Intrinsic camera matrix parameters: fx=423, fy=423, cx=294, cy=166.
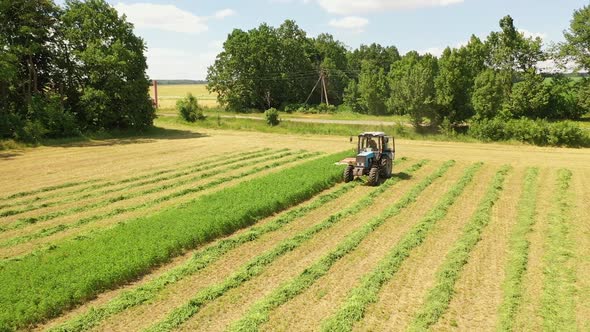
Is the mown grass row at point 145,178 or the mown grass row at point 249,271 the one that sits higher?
the mown grass row at point 145,178

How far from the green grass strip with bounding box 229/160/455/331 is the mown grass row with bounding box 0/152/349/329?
349 cm

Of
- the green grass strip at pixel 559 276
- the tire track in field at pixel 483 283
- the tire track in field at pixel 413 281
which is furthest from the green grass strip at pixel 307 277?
the green grass strip at pixel 559 276

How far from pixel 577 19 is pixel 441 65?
62.0 feet

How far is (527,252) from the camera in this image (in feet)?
37.8

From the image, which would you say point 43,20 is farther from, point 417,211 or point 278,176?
point 417,211

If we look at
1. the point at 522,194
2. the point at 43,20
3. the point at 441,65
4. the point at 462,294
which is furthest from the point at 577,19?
the point at 43,20

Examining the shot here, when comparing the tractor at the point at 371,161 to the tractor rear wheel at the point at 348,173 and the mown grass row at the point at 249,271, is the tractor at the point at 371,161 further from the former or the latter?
the mown grass row at the point at 249,271

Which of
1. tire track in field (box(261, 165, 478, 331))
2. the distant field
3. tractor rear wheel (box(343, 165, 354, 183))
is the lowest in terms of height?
tire track in field (box(261, 165, 478, 331))

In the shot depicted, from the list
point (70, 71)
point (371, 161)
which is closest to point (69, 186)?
point (371, 161)

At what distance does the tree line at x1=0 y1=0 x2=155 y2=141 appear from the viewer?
33188 mm

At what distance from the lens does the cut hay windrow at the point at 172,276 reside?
8.20m

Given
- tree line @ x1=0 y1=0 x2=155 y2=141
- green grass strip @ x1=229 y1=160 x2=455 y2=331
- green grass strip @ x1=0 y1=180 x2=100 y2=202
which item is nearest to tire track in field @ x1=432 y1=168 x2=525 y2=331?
green grass strip @ x1=229 y1=160 x2=455 y2=331

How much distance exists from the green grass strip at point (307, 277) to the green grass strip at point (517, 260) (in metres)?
3.89

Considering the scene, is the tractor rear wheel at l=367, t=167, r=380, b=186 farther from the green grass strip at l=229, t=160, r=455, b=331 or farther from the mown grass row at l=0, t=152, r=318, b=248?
the mown grass row at l=0, t=152, r=318, b=248
